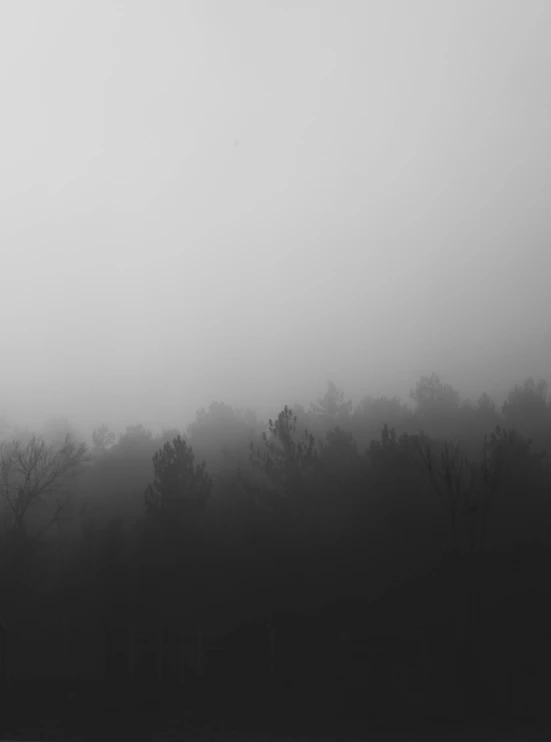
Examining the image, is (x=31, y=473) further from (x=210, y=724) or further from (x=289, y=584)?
(x=210, y=724)

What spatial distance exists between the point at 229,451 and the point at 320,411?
2321 centimetres

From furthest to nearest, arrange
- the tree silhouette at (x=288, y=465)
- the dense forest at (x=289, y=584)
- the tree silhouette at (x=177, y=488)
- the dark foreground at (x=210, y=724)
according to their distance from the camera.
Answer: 1. the tree silhouette at (x=288, y=465)
2. the tree silhouette at (x=177, y=488)
3. the dense forest at (x=289, y=584)
4. the dark foreground at (x=210, y=724)

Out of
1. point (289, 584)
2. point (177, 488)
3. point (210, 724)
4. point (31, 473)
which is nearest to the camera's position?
point (210, 724)

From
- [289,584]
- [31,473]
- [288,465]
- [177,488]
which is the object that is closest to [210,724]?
[289,584]

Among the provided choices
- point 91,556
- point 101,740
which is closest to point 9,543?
point 91,556

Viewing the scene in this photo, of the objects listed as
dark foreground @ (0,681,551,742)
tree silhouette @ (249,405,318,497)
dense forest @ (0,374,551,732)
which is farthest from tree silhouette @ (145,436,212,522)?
dark foreground @ (0,681,551,742)

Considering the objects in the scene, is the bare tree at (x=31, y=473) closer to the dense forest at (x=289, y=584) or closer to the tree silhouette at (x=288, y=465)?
the dense forest at (x=289, y=584)

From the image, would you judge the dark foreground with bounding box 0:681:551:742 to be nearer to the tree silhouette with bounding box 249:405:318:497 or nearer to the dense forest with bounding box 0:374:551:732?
the dense forest with bounding box 0:374:551:732

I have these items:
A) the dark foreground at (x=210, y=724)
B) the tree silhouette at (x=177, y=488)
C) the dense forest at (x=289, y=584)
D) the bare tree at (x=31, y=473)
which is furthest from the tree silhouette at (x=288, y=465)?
the dark foreground at (x=210, y=724)

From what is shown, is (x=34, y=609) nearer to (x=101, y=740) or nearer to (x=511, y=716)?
(x=101, y=740)

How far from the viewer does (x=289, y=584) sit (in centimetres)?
3762

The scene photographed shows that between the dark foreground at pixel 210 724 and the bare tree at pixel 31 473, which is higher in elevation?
the bare tree at pixel 31 473

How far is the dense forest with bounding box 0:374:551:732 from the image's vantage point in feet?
68.4

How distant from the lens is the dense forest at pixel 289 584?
20.8 metres
